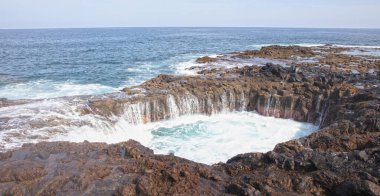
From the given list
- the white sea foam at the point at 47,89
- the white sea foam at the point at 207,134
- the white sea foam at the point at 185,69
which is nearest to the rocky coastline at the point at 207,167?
the white sea foam at the point at 207,134

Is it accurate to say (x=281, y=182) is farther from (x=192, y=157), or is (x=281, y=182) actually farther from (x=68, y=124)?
(x=68, y=124)

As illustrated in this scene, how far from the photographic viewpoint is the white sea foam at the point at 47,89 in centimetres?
2725

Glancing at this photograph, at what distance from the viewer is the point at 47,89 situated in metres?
29.6

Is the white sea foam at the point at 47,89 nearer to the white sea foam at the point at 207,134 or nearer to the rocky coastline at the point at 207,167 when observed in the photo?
the rocky coastline at the point at 207,167

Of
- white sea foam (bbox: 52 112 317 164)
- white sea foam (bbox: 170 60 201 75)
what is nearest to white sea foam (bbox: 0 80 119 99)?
white sea foam (bbox: 170 60 201 75)

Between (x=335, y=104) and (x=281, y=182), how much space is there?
572 inches

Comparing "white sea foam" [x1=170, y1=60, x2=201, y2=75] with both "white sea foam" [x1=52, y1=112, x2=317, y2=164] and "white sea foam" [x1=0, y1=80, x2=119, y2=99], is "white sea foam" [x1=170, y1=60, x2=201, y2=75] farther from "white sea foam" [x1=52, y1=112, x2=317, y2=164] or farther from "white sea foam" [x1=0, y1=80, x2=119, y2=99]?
"white sea foam" [x1=52, y1=112, x2=317, y2=164]

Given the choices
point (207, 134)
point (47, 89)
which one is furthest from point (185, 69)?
point (207, 134)

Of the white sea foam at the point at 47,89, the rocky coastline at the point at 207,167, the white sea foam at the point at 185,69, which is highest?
the rocky coastline at the point at 207,167

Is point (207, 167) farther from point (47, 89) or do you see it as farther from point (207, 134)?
point (47, 89)

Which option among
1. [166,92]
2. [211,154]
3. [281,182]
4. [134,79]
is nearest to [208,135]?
[211,154]

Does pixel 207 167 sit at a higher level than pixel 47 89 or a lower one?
higher

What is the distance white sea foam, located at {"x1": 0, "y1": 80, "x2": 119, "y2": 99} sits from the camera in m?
27.2

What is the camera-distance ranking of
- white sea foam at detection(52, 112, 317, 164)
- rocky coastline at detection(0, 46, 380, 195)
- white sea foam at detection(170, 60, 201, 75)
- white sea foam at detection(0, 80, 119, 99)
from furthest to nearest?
white sea foam at detection(170, 60, 201, 75)
white sea foam at detection(0, 80, 119, 99)
white sea foam at detection(52, 112, 317, 164)
rocky coastline at detection(0, 46, 380, 195)
